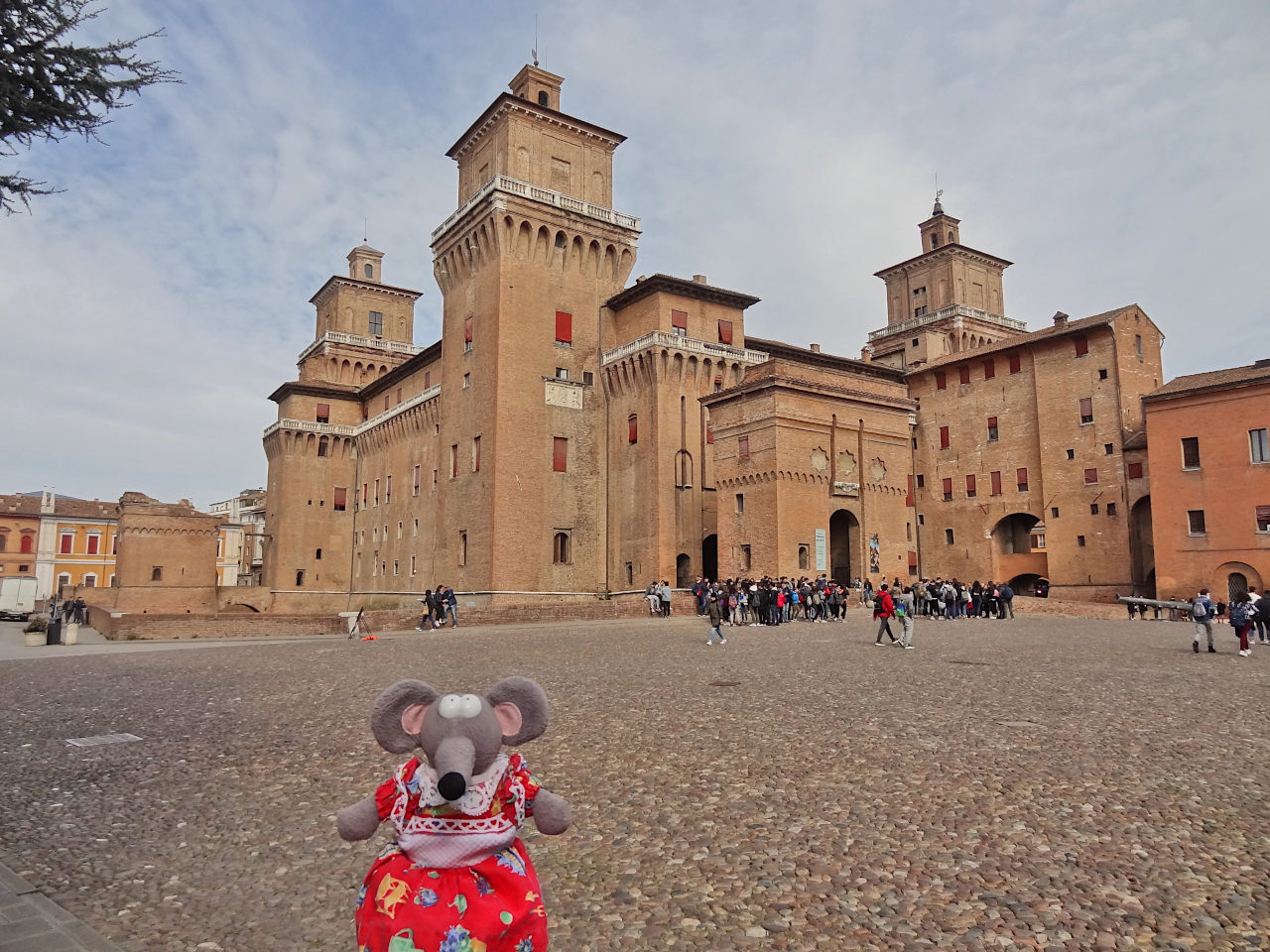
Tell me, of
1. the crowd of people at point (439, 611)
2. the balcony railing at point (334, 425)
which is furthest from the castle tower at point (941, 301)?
the crowd of people at point (439, 611)

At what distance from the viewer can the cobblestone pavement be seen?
4.53 m

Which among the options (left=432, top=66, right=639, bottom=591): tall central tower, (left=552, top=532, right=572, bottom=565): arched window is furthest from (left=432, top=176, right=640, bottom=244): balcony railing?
(left=552, top=532, right=572, bottom=565): arched window

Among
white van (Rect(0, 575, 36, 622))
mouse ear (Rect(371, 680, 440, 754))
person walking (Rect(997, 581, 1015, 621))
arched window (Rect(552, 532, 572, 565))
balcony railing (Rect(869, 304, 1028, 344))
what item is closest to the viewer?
mouse ear (Rect(371, 680, 440, 754))

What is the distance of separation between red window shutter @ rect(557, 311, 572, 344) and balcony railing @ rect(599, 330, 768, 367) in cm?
209

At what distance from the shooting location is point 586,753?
8.38 meters

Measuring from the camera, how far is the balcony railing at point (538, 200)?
135 feet

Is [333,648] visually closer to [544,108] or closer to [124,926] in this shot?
[124,926]

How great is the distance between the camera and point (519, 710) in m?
3.28

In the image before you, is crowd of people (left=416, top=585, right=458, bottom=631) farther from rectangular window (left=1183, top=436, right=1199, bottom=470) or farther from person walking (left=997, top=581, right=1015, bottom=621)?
rectangular window (left=1183, top=436, right=1199, bottom=470)

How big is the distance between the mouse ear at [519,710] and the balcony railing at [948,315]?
214 feet

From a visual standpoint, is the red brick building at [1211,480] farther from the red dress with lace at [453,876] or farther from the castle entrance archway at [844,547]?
the red dress with lace at [453,876]

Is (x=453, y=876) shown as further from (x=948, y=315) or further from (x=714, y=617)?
(x=948, y=315)

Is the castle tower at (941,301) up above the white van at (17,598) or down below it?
above

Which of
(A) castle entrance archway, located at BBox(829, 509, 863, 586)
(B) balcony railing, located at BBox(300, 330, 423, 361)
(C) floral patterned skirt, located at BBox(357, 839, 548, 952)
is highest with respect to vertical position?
(B) balcony railing, located at BBox(300, 330, 423, 361)
